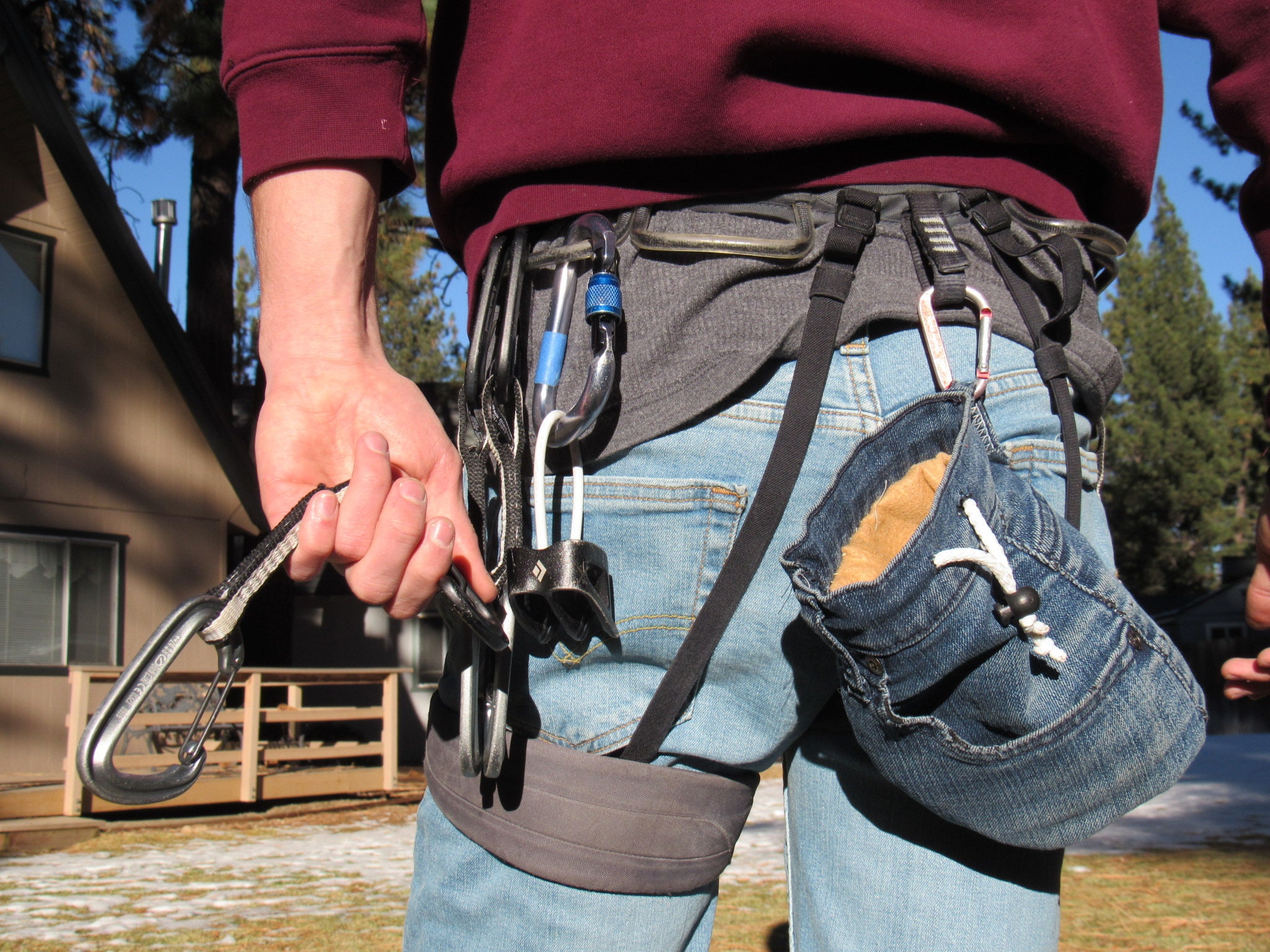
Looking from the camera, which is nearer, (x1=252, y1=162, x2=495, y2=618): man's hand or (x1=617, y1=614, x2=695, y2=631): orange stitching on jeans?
(x1=252, y1=162, x2=495, y2=618): man's hand

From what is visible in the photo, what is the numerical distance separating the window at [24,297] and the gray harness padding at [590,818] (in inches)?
392

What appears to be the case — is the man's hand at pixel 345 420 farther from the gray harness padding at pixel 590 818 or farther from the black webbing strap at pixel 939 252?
the black webbing strap at pixel 939 252

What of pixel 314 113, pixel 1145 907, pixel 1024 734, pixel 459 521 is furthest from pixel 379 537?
pixel 1145 907

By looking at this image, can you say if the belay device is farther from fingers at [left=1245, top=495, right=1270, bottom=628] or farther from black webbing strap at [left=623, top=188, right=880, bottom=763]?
fingers at [left=1245, top=495, right=1270, bottom=628]

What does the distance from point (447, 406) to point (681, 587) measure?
43.4ft

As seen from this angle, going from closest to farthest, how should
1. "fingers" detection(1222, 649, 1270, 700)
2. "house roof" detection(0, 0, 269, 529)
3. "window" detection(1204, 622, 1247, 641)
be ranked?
"fingers" detection(1222, 649, 1270, 700) < "house roof" detection(0, 0, 269, 529) < "window" detection(1204, 622, 1247, 641)

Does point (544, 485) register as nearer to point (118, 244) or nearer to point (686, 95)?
point (686, 95)

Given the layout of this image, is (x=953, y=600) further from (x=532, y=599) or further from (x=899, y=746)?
(x=532, y=599)

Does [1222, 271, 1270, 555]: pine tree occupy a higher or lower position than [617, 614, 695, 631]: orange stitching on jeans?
higher

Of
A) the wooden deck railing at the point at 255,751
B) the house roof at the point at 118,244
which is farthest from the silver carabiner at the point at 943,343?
the house roof at the point at 118,244

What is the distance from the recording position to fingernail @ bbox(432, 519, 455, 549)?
0.81 metres

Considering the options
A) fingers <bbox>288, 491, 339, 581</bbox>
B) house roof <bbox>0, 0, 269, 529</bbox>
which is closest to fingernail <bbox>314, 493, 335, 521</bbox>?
fingers <bbox>288, 491, 339, 581</bbox>

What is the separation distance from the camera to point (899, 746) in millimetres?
939

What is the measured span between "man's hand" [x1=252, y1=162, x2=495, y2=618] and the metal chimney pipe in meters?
12.2
